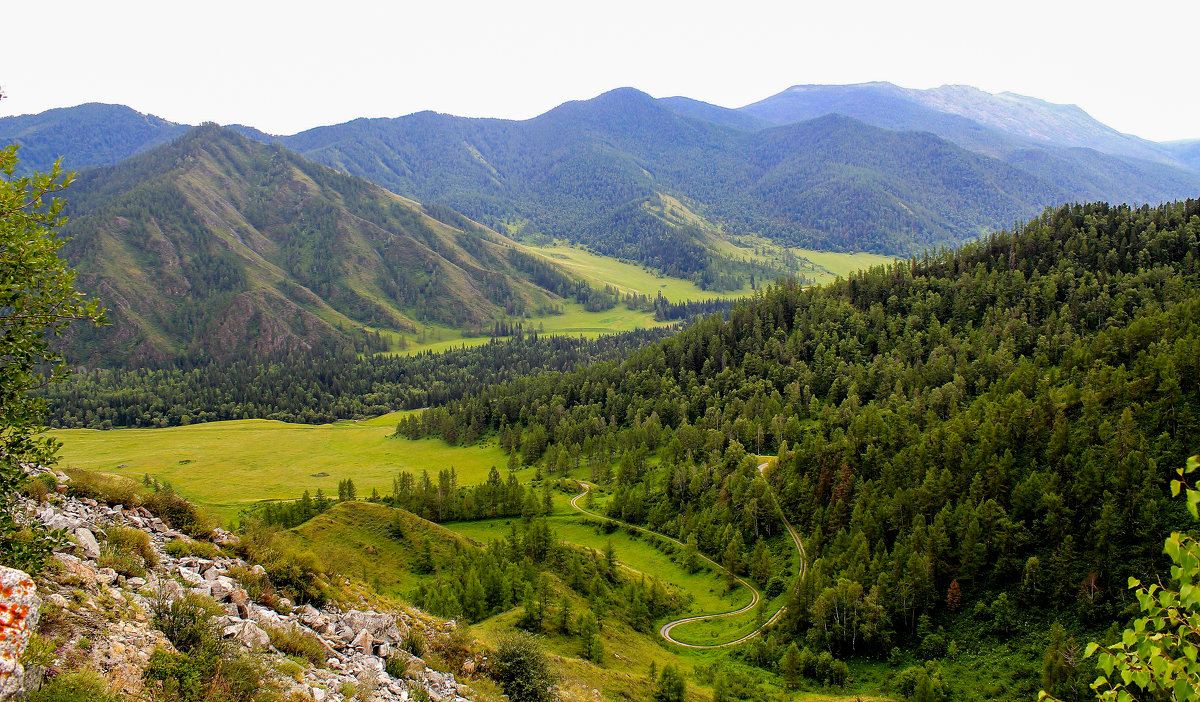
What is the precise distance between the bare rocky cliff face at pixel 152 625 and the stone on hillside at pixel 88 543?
0.06 meters

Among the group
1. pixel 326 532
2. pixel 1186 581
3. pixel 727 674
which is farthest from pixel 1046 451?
pixel 326 532

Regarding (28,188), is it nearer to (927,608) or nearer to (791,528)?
(927,608)

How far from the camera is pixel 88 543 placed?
27.2 meters

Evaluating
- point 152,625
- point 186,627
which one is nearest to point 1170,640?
point 186,627

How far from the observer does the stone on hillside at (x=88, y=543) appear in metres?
26.6

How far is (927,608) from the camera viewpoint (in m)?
92.0

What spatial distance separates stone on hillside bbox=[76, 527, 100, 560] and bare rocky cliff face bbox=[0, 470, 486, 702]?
2.4 inches

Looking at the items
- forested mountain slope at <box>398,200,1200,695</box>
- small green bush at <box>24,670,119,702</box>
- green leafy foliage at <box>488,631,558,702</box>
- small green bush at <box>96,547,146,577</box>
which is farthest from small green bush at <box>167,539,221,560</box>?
forested mountain slope at <box>398,200,1200,695</box>

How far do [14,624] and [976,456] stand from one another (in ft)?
408

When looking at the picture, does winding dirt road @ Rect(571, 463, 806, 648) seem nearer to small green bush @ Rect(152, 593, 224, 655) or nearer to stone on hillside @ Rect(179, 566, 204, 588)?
stone on hillside @ Rect(179, 566, 204, 588)

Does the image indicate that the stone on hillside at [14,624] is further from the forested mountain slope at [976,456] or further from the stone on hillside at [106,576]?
the forested mountain slope at [976,456]

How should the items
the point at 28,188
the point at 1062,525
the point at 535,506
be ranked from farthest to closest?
the point at 535,506 < the point at 1062,525 < the point at 28,188

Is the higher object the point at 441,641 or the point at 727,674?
the point at 441,641

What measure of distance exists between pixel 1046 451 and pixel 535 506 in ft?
342
